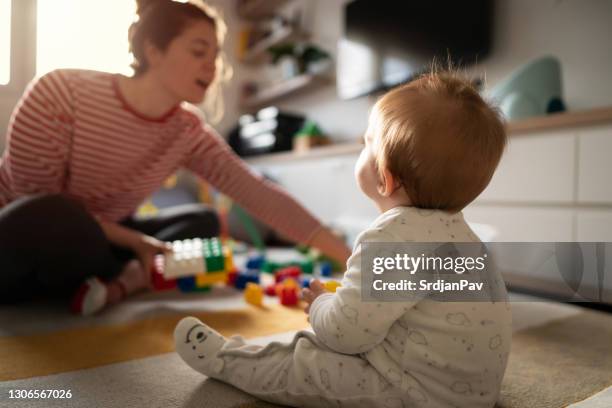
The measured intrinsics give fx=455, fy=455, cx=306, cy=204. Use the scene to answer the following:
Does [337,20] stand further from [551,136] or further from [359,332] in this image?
[359,332]

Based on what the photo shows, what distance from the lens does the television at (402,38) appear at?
1455 mm

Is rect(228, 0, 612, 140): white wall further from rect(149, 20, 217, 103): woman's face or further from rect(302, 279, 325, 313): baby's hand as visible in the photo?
rect(302, 279, 325, 313): baby's hand

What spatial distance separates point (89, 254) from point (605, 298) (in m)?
0.84

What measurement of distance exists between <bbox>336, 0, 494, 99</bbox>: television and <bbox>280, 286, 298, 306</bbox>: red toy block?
78 cm

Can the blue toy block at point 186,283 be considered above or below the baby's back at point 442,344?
below

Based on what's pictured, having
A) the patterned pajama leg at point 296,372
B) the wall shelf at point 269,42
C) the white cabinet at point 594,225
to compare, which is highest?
the wall shelf at point 269,42

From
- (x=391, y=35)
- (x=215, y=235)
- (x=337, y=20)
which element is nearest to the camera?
(x=215, y=235)

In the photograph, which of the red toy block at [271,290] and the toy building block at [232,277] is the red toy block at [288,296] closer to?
the red toy block at [271,290]

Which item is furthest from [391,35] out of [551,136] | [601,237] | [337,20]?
[601,237]

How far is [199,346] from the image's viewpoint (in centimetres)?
56

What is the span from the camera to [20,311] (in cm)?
88

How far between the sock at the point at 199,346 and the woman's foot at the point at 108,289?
36 cm

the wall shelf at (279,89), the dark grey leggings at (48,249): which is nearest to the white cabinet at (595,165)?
the dark grey leggings at (48,249)

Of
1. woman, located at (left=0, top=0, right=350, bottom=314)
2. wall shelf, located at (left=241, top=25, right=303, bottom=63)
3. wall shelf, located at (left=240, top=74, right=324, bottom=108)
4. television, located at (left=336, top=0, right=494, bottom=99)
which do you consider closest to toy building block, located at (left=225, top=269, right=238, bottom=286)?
woman, located at (left=0, top=0, right=350, bottom=314)
